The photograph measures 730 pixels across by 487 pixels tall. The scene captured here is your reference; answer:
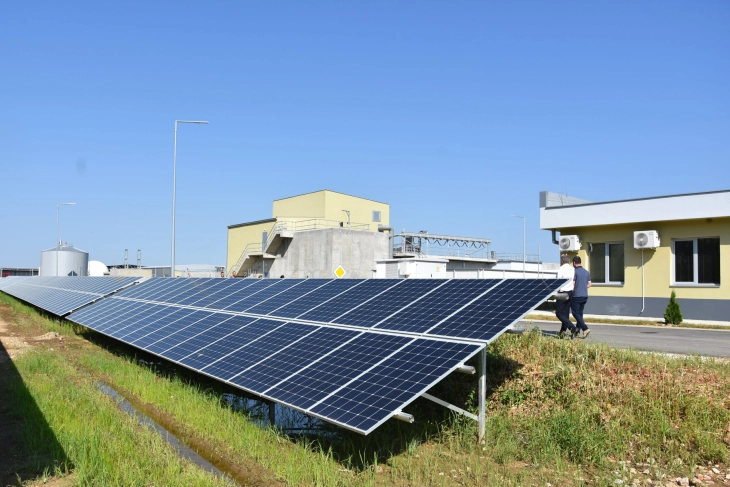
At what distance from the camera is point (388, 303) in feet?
31.3

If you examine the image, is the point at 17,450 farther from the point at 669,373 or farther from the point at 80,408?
the point at 669,373

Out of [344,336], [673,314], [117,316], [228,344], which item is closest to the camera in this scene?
[344,336]

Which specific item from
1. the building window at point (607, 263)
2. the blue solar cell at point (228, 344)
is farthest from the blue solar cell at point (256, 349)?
the building window at point (607, 263)

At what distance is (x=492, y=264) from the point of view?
6288cm

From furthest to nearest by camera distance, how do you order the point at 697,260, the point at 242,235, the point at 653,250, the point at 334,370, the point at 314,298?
1. the point at 242,235
2. the point at 653,250
3. the point at 697,260
4. the point at 314,298
5. the point at 334,370

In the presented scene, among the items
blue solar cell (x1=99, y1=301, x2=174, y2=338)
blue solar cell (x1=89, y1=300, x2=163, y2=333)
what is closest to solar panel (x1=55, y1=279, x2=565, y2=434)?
blue solar cell (x1=99, y1=301, x2=174, y2=338)

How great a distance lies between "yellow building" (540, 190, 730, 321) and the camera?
70.8ft

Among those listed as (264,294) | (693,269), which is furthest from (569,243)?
(264,294)

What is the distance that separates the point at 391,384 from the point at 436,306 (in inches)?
98.5

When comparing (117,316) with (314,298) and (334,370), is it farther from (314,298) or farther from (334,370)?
(334,370)

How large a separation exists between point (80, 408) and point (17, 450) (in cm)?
157

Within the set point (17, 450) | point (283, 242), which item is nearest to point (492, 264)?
point (283, 242)

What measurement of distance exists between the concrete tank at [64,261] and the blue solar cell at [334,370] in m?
57.2

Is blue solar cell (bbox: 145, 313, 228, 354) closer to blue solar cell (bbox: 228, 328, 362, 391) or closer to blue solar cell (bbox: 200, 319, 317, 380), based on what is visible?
blue solar cell (bbox: 200, 319, 317, 380)
